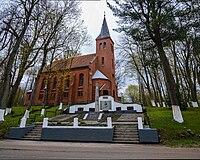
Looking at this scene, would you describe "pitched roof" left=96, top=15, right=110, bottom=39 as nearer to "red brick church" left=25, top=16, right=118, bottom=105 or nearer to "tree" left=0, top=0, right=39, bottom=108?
"red brick church" left=25, top=16, right=118, bottom=105

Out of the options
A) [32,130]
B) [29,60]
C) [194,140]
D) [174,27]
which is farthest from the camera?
[29,60]

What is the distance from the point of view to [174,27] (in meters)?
11.2

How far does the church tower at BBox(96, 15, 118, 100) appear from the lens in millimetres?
33281

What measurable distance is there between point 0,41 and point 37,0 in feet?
19.8

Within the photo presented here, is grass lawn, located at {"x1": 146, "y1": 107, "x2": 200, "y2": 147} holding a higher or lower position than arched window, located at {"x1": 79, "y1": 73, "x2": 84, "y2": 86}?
lower

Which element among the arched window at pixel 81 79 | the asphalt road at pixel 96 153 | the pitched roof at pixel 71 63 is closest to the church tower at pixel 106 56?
the pitched roof at pixel 71 63

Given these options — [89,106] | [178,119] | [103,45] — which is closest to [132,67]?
[89,106]

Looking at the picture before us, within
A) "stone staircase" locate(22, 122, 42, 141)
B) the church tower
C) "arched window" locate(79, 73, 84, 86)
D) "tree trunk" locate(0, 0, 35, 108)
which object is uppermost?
the church tower

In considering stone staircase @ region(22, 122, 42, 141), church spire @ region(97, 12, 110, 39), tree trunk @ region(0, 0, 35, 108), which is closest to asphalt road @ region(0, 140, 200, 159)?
stone staircase @ region(22, 122, 42, 141)

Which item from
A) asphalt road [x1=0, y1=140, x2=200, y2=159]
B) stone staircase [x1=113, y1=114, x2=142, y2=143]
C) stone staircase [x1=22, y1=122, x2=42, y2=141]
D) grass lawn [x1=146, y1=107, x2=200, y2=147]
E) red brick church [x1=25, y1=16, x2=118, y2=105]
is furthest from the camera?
red brick church [x1=25, y1=16, x2=118, y2=105]

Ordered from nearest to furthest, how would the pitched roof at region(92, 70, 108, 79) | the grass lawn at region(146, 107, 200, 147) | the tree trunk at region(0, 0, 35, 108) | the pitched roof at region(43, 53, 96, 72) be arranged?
the grass lawn at region(146, 107, 200, 147) < the tree trunk at region(0, 0, 35, 108) < the pitched roof at region(43, 53, 96, 72) < the pitched roof at region(92, 70, 108, 79)

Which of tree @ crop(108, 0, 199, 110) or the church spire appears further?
the church spire

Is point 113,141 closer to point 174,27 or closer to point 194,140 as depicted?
point 194,140

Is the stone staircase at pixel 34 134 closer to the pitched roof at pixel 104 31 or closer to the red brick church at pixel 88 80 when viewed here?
the red brick church at pixel 88 80
